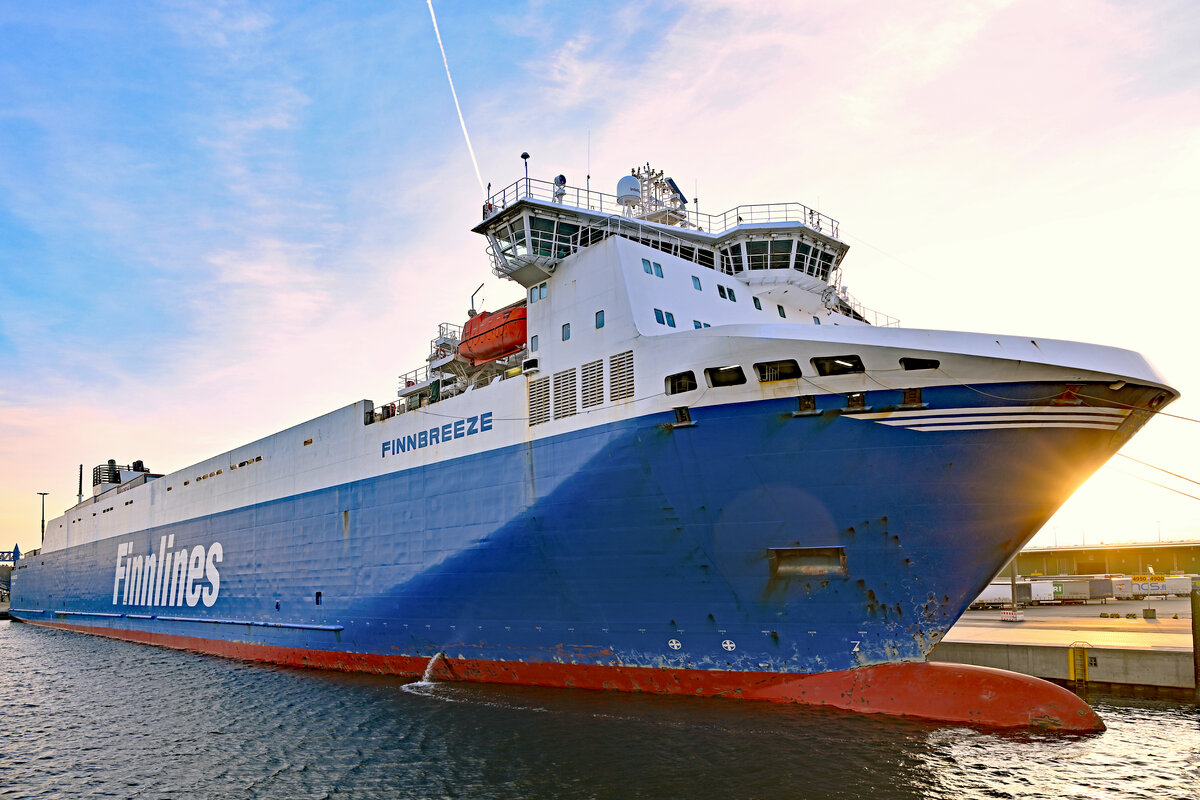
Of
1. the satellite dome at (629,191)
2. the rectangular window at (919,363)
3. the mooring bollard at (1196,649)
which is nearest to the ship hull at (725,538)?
the rectangular window at (919,363)

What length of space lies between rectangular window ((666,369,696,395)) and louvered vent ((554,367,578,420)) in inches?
90.7

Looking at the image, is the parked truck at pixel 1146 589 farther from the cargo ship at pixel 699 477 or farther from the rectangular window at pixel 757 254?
the rectangular window at pixel 757 254

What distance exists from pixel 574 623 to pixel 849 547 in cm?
547

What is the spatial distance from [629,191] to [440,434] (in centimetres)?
789

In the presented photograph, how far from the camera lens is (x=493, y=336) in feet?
59.0

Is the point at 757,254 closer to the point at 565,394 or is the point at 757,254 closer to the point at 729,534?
the point at 565,394

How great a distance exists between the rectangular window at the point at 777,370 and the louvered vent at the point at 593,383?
10.7 ft

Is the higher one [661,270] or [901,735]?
[661,270]

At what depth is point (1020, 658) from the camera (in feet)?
52.4

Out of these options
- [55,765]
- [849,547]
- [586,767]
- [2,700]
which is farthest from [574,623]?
[2,700]

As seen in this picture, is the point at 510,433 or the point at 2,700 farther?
the point at 2,700

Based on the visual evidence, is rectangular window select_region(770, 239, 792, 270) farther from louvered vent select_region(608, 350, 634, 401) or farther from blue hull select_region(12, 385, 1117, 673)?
blue hull select_region(12, 385, 1117, 673)

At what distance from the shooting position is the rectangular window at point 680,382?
498 inches

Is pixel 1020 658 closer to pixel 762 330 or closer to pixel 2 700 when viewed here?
pixel 762 330
